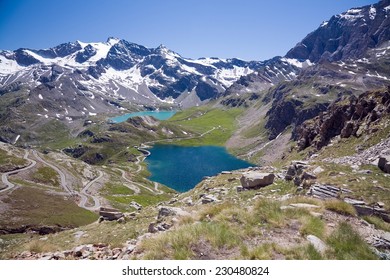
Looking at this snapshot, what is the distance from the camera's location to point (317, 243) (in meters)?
11.4

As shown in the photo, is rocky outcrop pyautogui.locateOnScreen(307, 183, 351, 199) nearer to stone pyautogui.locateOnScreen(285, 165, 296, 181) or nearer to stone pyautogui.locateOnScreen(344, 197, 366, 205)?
stone pyautogui.locateOnScreen(344, 197, 366, 205)

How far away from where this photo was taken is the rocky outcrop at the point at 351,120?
8269cm

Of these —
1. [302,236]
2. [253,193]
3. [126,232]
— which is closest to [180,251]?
[302,236]

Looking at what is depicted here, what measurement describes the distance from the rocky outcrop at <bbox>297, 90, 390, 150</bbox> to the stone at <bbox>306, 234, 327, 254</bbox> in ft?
231

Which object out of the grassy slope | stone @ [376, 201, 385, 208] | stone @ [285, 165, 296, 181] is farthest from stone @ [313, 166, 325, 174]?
the grassy slope

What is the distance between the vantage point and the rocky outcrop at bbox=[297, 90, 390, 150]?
82688 millimetres

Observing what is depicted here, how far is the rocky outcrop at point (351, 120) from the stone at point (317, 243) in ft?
231

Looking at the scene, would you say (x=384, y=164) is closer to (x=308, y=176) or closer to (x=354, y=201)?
(x=308, y=176)

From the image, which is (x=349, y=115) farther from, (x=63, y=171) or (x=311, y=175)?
(x=63, y=171)

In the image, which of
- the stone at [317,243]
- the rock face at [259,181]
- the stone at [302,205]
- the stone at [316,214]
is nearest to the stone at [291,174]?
the rock face at [259,181]

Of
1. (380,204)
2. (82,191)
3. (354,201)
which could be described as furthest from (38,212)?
(380,204)

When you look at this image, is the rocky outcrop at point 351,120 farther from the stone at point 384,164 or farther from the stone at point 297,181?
the stone at point 297,181

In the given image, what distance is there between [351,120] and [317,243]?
96.0 metres

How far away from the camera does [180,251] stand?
1019 cm
